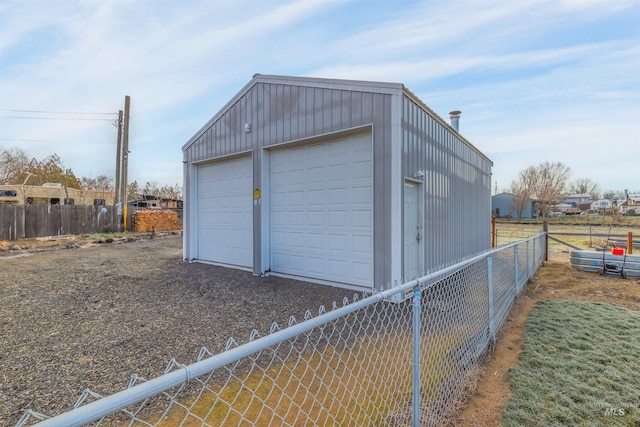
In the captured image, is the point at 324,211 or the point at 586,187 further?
the point at 586,187

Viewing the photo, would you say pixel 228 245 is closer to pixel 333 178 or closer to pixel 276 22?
pixel 333 178

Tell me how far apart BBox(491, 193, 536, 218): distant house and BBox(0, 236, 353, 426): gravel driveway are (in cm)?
3711

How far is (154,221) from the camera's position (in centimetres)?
1722

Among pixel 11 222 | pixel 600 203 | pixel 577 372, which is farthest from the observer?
pixel 600 203

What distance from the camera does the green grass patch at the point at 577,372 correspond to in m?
2.28

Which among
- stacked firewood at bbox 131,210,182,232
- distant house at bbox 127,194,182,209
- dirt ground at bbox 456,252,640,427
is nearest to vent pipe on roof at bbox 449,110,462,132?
dirt ground at bbox 456,252,640,427

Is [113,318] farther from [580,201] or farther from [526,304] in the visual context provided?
[580,201]

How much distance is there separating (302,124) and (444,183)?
3.54 meters

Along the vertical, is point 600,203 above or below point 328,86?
below

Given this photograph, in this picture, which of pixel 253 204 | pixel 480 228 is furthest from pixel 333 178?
pixel 480 228

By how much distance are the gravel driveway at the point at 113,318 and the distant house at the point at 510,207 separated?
3711cm

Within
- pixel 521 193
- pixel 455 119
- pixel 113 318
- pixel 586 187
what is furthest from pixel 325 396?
pixel 586 187

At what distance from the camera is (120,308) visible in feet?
15.2

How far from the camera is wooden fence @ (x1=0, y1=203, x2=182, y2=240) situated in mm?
12562
